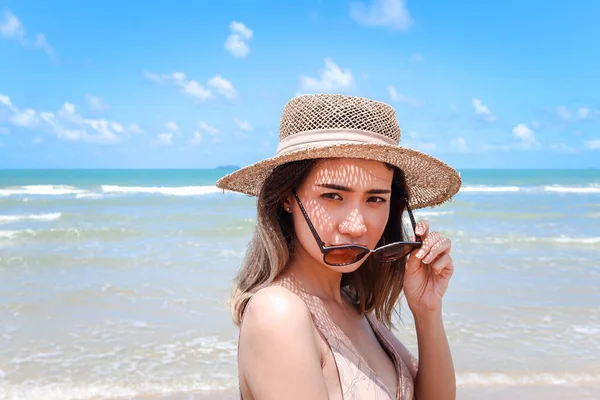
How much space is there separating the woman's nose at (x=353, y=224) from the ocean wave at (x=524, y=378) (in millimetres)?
3306

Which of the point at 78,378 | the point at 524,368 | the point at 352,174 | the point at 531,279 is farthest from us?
the point at 531,279

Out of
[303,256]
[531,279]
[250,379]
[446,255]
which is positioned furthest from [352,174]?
[531,279]

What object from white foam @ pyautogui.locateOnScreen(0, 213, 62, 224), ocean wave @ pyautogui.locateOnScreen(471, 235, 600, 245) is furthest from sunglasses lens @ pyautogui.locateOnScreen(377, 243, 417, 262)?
white foam @ pyautogui.locateOnScreen(0, 213, 62, 224)

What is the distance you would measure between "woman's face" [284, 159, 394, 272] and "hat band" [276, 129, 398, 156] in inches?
2.8

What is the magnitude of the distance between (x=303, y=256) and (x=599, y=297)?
675 centimetres

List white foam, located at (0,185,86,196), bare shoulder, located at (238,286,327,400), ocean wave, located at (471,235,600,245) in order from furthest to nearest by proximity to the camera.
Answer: white foam, located at (0,185,86,196), ocean wave, located at (471,235,600,245), bare shoulder, located at (238,286,327,400)

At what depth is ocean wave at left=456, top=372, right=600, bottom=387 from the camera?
4.80m

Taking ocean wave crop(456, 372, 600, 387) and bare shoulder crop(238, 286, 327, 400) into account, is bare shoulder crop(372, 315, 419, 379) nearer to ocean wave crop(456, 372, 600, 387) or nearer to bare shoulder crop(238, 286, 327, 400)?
bare shoulder crop(238, 286, 327, 400)

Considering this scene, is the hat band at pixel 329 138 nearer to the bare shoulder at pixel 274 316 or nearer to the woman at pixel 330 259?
the woman at pixel 330 259

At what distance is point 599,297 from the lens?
7.57m

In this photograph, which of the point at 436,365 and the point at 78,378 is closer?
the point at 436,365

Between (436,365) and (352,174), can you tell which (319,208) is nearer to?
(352,174)

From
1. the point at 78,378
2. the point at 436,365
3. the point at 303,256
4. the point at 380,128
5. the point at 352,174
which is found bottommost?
the point at 78,378

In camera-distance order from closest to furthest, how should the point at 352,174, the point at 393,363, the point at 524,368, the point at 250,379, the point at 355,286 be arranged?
the point at 250,379, the point at 352,174, the point at 393,363, the point at 355,286, the point at 524,368
